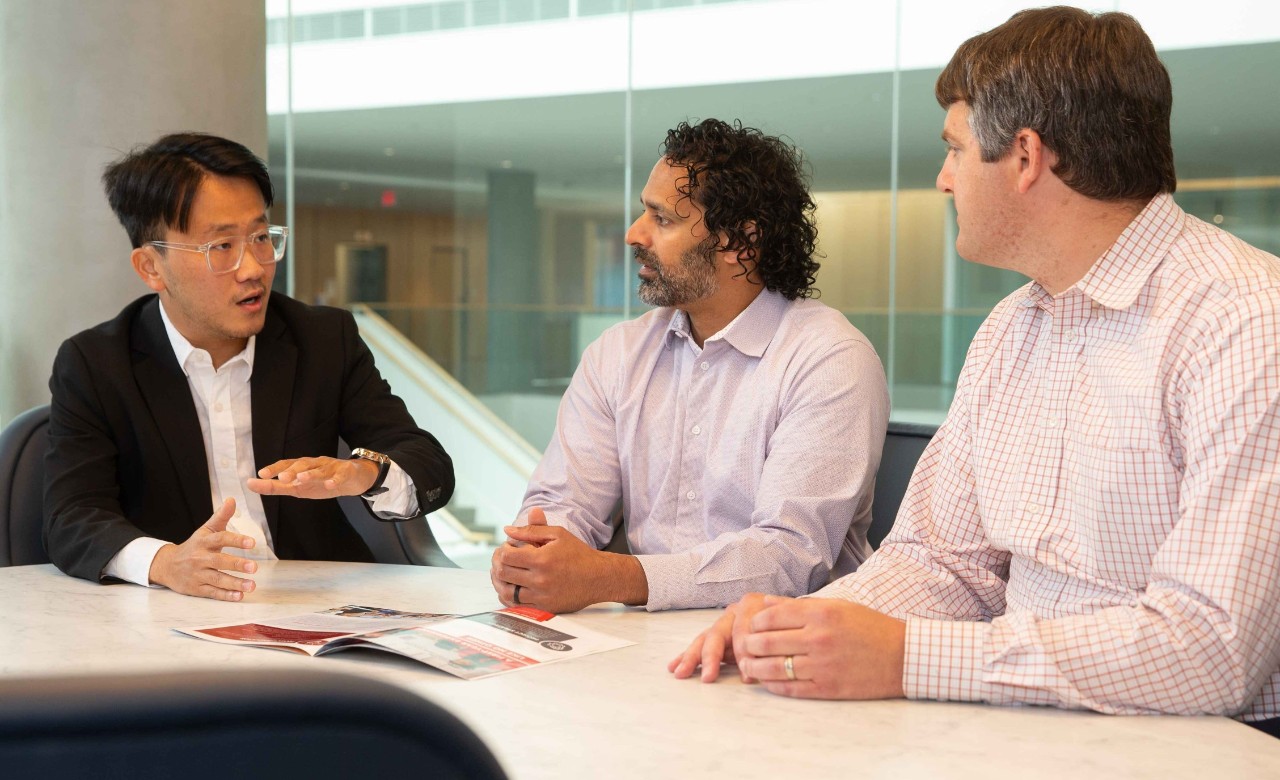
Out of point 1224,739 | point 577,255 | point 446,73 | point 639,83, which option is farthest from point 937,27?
point 1224,739

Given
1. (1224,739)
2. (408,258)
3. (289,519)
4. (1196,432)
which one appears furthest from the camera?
(408,258)

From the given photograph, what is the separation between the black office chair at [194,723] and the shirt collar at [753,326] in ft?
5.46

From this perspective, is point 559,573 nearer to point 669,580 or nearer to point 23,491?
point 669,580

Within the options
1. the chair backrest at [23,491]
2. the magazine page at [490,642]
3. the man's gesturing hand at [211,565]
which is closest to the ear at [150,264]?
the chair backrest at [23,491]

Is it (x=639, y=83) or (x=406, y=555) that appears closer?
(x=406, y=555)

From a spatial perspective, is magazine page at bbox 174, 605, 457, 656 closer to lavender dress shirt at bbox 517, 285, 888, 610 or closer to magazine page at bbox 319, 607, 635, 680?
magazine page at bbox 319, 607, 635, 680

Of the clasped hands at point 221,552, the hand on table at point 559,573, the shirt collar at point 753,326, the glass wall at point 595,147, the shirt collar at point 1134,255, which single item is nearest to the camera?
the shirt collar at point 1134,255

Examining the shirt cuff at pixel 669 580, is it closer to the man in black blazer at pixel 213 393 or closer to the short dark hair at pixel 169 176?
the man in black blazer at pixel 213 393

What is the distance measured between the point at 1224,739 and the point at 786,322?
125 centimetres

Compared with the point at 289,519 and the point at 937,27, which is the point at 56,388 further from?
the point at 937,27

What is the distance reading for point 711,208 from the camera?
2.37 meters

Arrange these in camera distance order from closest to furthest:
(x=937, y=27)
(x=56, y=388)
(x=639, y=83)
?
(x=56, y=388), (x=937, y=27), (x=639, y=83)

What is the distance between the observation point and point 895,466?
7.09 ft

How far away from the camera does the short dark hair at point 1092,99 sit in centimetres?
144
